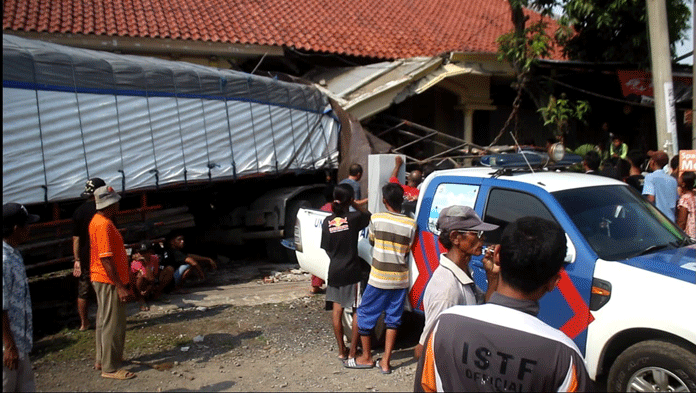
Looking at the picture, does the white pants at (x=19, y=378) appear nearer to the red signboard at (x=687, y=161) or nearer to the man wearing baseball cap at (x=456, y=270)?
the man wearing baseball cap at (x=456, y=270)

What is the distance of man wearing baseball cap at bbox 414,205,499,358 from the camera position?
3.09 metres

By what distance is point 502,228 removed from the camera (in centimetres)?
462

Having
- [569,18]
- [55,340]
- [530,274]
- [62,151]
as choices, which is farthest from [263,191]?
[530,274]

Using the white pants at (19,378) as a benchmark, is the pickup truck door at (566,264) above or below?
above

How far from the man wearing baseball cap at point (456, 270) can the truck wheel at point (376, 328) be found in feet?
7.20

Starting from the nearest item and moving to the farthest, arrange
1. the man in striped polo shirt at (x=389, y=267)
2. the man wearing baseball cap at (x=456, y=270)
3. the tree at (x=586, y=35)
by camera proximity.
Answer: the man wearing baseball cap at (x=456, y=270), the man in striped polo shirt at (x=389, y=267), the tree at (x=586, y=35)

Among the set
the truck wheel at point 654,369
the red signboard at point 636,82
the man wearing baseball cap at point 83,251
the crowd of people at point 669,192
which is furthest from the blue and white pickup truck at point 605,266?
the red signboard at point 636,82

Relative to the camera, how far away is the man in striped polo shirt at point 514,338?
5.74ft

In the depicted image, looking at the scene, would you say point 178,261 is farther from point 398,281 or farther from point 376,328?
point 398,281

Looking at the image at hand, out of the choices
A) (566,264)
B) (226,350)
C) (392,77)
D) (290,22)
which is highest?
(290,22)

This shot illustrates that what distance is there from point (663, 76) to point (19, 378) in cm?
844

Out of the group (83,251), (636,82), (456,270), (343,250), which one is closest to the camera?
(456,270)

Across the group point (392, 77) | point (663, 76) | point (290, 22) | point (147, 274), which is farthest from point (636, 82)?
point (147, 274)

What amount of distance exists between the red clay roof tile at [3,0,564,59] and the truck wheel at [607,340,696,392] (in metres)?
A: 11.2
